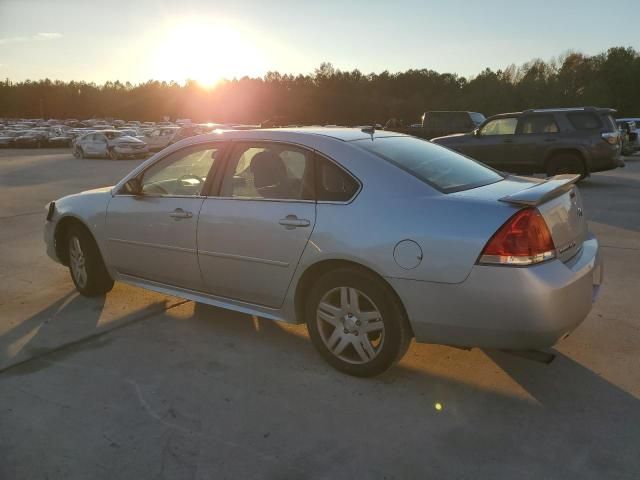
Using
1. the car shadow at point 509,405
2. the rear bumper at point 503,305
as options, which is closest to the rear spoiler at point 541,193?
the rear bumper at point 503,305

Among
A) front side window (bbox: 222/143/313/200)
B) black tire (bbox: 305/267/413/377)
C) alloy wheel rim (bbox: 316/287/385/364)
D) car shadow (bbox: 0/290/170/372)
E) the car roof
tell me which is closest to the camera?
black tire (bbox: 305/267/413/377)

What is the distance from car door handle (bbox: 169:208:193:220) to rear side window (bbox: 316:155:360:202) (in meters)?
1.10

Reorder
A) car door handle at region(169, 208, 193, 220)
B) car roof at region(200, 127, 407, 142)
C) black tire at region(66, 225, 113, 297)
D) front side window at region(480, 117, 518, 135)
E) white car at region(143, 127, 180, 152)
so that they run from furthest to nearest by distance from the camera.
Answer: white car at region(143, 127, 180, 152) < front side window at region(480, 117, 518, 135) < black tire at region(66, 225, 113, 297) < car door handle at region(169, 208, 193, 220) < car roof at region(200, 127, 407, 142)

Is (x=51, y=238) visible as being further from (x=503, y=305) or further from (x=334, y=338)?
(x=503, y=305)

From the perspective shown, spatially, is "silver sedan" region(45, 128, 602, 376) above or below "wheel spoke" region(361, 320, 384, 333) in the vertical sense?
above

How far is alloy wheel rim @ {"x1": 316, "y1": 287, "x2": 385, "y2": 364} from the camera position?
330cm

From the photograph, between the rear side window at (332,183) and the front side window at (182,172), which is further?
the front side window at (182,172)

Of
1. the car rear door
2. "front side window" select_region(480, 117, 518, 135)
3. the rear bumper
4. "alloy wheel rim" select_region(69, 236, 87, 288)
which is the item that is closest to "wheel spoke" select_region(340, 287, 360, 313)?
the rear bumper

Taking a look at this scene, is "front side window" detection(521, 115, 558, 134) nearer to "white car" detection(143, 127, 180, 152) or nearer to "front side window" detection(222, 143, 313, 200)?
"front side window" detection(222, 143, 313, 200)

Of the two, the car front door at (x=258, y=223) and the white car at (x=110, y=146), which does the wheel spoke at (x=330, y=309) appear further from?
the white car at (x=110, y=146)

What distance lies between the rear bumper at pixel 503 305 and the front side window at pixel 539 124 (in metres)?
10.6

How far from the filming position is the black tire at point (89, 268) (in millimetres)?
4918

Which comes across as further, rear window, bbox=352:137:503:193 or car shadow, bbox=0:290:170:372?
car shadow, bbox=0:290:170:372

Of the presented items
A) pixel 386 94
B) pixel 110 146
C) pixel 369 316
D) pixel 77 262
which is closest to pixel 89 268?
pixel 77 262
